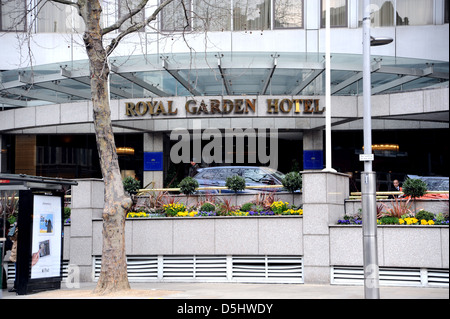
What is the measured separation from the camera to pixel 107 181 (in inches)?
535

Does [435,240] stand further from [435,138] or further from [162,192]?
[435,138]

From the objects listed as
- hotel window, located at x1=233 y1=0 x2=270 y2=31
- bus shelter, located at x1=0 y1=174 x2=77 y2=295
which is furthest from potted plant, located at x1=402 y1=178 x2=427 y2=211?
hotel window, located at x1=233 y1=0 x2=270 y2=31

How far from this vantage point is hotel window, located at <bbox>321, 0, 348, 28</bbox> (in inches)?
1030

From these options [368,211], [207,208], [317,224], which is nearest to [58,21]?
[207,208]

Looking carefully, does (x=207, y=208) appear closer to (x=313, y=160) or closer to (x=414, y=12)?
(x=313, y=160)

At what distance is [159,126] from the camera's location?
27.1 m

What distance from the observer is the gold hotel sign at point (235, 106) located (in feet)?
72.4

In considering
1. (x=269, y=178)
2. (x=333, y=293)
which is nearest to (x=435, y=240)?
(x=333, y=293)

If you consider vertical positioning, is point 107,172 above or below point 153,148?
below

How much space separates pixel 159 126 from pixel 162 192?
324 inches

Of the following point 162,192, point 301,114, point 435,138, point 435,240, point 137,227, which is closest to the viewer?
point 435,240

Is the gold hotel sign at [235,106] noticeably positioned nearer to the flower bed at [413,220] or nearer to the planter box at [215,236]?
the planter box at [215,236]

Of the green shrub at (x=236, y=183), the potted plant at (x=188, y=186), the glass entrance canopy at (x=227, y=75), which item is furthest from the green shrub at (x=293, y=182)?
the glass entrance canopy at (x=227, y=75)

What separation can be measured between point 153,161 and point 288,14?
Result: 8.71 metres
